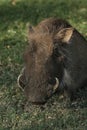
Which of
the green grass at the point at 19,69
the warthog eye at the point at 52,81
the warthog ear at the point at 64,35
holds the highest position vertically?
the warthog ear at the point at 64,35

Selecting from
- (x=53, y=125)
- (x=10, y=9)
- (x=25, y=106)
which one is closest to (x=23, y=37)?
(x=10, y=9)

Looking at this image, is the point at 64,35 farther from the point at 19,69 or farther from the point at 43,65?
the point at 19,69

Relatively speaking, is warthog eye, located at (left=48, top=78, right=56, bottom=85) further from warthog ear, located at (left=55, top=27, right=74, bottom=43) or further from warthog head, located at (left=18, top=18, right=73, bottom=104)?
warthog ear, located at (left=55, top=27, right=74, bottom=43)

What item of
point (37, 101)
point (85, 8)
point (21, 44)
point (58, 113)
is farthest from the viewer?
point (85, 8)

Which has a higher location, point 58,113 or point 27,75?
point 27,75

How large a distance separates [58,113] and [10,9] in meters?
3.69

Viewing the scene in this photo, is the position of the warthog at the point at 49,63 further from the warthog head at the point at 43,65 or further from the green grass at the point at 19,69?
the green grass at the point at 19,69

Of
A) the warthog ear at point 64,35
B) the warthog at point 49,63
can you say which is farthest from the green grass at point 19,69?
the warthog ear at point 64,35

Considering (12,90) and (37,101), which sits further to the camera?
(12,90)

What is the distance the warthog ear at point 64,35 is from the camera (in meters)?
5.87

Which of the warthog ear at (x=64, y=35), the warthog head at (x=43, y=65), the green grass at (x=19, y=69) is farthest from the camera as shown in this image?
the green grass at (x=19, y=69)

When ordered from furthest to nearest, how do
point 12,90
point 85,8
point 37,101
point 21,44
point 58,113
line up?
point 85,8
point 21,44
point 12,90
point 58,113
point 37,101

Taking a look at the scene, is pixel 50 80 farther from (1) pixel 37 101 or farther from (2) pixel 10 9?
(2) pixel 10 9

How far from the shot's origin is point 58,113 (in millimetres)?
6211
